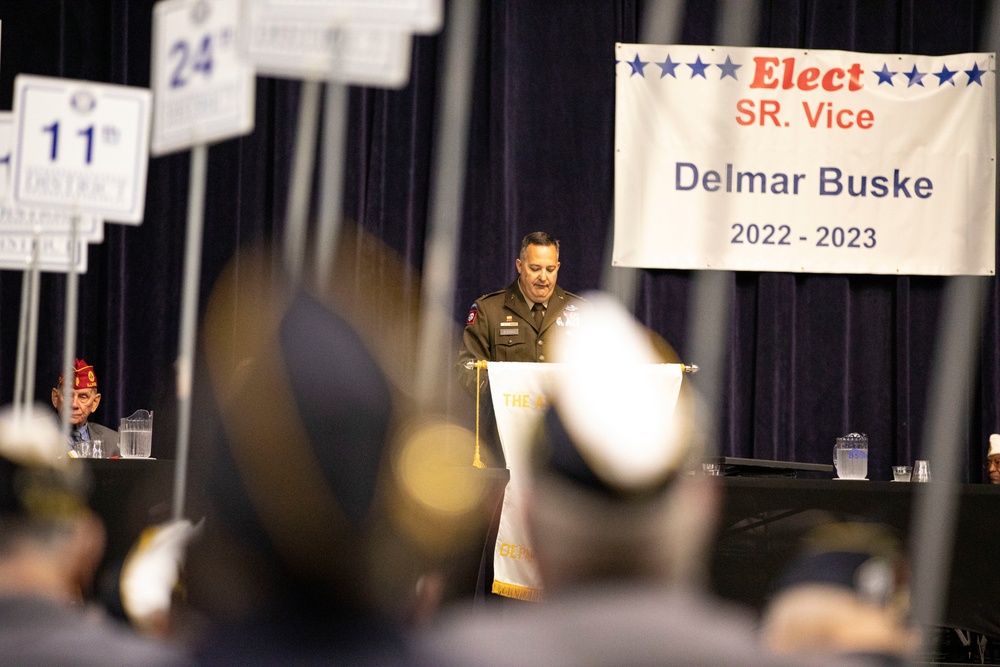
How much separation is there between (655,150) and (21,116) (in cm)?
403

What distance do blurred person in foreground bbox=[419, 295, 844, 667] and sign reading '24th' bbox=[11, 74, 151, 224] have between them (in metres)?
3.13

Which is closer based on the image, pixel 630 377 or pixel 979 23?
pixel 630 377

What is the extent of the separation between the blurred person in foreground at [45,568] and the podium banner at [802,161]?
5.59 m

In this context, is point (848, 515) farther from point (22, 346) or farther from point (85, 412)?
point (85, 412)

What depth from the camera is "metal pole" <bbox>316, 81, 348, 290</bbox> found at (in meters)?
6.76

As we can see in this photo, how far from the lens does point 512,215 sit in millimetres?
7234

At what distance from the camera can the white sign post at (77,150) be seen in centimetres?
383

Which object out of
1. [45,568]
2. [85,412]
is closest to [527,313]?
[85,412]

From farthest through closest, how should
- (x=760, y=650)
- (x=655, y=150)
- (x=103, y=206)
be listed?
(x=655, y=150)
(x=103, y=206)
(x=760, y=650)

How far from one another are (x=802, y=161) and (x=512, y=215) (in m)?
1.71

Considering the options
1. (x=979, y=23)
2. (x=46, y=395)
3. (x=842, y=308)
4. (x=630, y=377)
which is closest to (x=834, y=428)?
(x=842, y=308)

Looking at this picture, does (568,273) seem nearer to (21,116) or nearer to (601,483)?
(21,116)

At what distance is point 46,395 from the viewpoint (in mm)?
7238

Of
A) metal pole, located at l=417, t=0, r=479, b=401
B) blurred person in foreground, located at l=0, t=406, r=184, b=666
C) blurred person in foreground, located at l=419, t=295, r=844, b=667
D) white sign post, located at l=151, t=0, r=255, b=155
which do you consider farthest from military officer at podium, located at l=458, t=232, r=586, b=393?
blurred person in foreground, located at l=419, t=295, r=844, b=667
